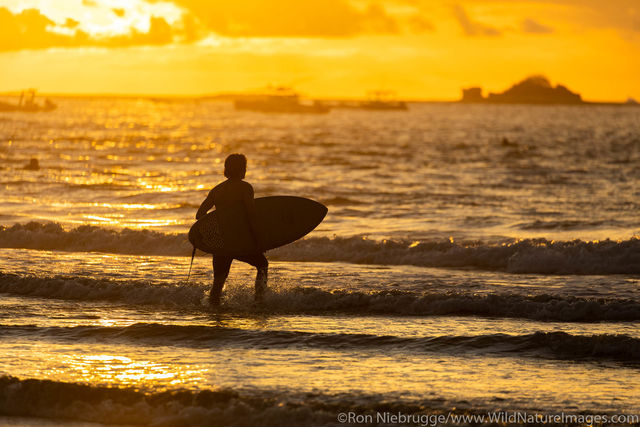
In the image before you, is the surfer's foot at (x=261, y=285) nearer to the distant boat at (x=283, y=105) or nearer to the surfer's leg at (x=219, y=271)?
the surfer's leg at (x=219, y=271)

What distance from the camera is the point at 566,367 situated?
815 centimetres

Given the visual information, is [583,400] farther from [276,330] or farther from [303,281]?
[303,281]

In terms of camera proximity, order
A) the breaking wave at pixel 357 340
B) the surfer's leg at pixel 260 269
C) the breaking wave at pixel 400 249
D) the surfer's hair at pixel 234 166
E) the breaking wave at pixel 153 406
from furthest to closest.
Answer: the breaking wave at pixel 400 249 < the surfer's leg at pixel 260 269 < the surfer's hair at pixel 234 166 < the breaking wave at pixel 357 340 < the breaking wave at pixel 153 406

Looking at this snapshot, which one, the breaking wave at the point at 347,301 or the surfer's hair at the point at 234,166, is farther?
the breaking wave at the point at 347,301

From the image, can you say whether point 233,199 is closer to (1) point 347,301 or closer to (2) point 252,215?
(2) point 252,215

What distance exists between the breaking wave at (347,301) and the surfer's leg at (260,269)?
20cm

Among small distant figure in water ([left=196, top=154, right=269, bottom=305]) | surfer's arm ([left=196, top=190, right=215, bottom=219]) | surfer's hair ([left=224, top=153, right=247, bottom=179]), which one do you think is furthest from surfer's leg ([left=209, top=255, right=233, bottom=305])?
surfer's hair ([left=224, top=153, right=247, bottom=179])

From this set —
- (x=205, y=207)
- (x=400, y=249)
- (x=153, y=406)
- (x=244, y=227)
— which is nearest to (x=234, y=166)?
(x=205, y=207)

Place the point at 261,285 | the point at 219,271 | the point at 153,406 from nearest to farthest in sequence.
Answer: the point at 153,406, the point at 219,271, the point at 261,285

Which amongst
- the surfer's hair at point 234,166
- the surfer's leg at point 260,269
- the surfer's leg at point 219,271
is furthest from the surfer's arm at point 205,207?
the surfer's leg at point 260,269

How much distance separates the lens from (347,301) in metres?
11.1

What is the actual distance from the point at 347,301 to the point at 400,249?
5147 millimetres

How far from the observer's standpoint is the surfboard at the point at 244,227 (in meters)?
10.2

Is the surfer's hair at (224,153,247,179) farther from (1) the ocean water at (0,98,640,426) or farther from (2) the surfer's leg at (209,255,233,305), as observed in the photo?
(1) the ocean water at (0,98,640,426)
